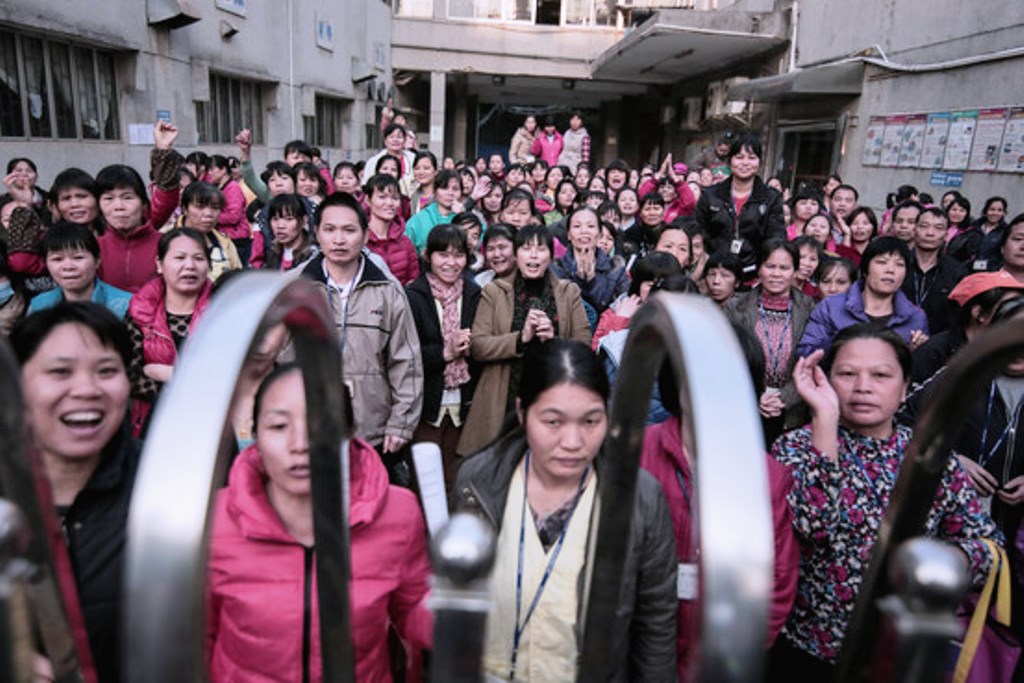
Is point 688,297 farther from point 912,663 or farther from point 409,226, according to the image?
point 409,226

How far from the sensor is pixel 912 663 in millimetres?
667

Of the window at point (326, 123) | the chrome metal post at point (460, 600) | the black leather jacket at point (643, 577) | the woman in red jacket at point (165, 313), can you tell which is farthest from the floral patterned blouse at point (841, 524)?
the window at point (326, 123)

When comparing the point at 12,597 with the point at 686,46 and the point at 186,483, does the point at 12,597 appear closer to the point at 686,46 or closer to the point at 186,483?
the point at 186,483

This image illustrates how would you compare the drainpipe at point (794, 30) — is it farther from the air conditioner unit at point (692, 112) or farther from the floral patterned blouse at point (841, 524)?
the floral patterned blouse at point (841, 524)

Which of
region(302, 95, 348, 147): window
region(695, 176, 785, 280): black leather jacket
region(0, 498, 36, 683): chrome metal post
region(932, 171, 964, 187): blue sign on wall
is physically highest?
region(302, 95, 348, 147): window

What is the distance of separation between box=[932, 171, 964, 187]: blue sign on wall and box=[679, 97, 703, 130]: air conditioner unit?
926 cm

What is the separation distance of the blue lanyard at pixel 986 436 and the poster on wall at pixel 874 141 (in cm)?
876

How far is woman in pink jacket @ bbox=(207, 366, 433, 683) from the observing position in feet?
4.73

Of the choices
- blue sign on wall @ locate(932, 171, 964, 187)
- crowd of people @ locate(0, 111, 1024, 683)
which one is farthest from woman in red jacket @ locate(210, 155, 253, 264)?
blue sign on wall @ locate(932, 171, 964, 187)

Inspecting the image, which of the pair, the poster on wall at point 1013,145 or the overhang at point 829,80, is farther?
the overhang at point 829,80

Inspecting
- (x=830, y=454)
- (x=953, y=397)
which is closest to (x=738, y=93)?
(x=830, y=454)

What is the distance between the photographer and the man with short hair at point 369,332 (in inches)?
123

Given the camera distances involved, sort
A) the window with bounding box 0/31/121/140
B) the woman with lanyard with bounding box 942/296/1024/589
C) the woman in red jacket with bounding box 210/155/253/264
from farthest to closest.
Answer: the window with bounding box 0/31/121/140, the woman in red jacket with bounding box 210/155/253/264, the woman with lanyard with bounding box 942/296/1024/589

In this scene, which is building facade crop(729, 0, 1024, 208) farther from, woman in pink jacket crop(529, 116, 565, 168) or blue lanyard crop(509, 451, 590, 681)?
blue lanyard crop(509, 451, 590, 681)
